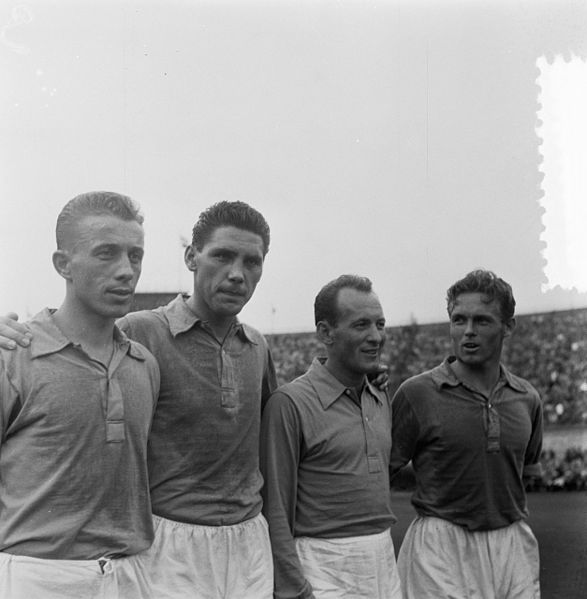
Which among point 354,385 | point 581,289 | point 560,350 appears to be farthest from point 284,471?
point 560,350

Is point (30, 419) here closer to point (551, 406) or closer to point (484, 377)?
Answer: point (484, 377)

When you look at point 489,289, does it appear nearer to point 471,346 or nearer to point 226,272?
point 471,346

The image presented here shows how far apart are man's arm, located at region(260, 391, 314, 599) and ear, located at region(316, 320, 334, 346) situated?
1.10ft

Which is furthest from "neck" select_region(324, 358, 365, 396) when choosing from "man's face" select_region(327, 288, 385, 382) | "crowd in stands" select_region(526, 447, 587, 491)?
"crowd in stands" select_region(526, 447, 587, 491)

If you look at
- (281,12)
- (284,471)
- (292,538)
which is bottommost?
(292,538)

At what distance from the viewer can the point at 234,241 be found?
9.82ft

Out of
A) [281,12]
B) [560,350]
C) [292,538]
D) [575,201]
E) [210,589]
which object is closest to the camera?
[210,589]

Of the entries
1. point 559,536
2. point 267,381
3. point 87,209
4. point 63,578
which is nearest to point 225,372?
point 267,381

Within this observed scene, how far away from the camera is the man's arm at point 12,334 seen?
95.1 inches

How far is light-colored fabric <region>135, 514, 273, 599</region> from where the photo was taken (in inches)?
108

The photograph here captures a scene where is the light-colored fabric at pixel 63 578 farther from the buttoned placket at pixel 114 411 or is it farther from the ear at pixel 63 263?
the ear at pixel 63 263

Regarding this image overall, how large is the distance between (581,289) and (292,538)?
209 cm

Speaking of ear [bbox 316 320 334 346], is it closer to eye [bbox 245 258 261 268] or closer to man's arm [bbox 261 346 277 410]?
man's arm [bbox 261 346 277 410]

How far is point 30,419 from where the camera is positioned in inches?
94.0
